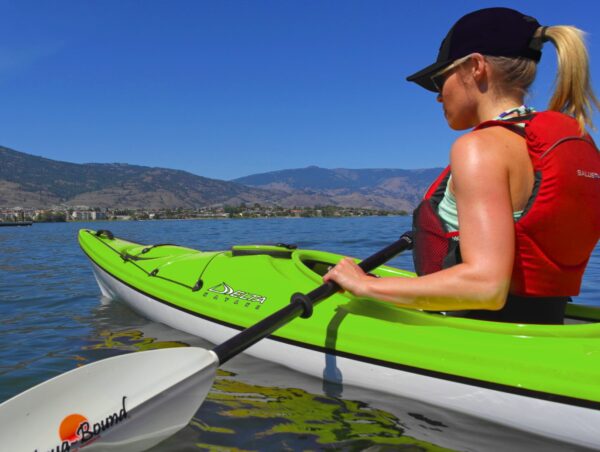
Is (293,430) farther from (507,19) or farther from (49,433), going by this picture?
(507,19)

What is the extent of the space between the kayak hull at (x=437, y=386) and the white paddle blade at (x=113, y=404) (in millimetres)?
941

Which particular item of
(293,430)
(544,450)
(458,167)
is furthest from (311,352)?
(458,167)

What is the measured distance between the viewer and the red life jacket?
2213mm

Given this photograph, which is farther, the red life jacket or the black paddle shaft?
the black paddle shaft

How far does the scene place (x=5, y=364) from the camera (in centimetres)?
432

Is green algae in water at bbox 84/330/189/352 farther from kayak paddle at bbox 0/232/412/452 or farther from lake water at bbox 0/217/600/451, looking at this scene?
kayak paddle at bbox 0/232/412/452

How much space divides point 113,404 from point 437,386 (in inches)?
68.6

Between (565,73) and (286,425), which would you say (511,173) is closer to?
(565,73)

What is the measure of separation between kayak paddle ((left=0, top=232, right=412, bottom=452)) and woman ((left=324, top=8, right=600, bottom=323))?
1050mm

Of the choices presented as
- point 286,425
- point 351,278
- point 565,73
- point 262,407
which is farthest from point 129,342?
point 565,73

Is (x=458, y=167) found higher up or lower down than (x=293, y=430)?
higher up

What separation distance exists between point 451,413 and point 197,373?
4.79 feet

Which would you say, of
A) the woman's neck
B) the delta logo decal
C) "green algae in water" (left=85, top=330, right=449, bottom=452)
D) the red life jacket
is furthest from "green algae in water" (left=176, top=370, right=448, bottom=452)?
the woman's neck

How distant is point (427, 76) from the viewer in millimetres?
2525
